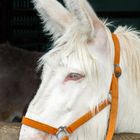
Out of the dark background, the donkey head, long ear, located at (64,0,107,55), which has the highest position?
long ear, located at (64,0,107,55)

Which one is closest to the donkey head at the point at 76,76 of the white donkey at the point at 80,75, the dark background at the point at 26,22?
the white donkey at the point at 80,75

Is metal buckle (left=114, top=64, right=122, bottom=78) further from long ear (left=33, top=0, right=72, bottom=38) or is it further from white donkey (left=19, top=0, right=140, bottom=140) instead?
long ear (left=33, top=0, right=72, bottom=38)

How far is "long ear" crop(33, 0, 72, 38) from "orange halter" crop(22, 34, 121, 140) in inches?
10.4

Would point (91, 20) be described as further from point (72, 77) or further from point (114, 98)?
point (114, 98)

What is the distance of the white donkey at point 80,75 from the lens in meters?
2.14

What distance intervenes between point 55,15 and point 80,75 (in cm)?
36

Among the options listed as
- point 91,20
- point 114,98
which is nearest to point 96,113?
point 114,98

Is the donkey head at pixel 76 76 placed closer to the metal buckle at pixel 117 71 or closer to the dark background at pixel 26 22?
the metal buckle at pixel 117 71

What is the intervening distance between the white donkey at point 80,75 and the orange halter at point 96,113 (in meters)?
0.02

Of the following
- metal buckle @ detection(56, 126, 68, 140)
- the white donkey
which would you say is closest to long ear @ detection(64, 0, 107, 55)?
the white donkey

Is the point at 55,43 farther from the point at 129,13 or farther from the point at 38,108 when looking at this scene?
the point at 129,13

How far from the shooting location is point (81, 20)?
2.14 m

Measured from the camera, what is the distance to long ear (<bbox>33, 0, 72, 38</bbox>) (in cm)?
230

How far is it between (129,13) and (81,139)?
4.93 metres
